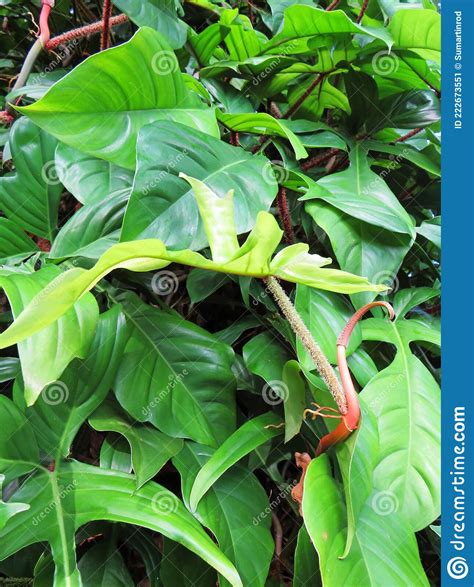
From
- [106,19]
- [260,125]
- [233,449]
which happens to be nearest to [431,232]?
[260,125]

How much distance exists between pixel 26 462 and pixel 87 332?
150 millimetres

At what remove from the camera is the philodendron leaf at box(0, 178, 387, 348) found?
30 cm

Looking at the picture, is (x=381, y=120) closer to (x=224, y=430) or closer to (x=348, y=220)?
(x=348, y=220)

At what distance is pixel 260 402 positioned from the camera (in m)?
0.56

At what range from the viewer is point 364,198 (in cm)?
53

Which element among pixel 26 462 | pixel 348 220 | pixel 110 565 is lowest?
pixel 110 565

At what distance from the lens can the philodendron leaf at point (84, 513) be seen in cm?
40

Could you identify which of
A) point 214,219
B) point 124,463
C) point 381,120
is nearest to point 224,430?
point 124,463
